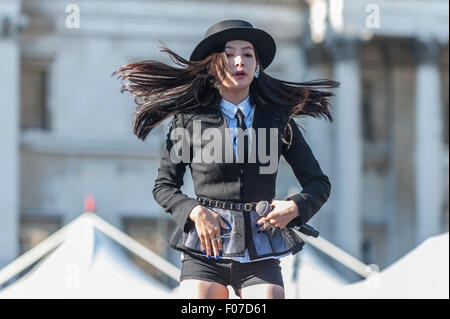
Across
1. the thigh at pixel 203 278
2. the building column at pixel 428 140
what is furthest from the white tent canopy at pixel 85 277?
the building column at pixel 428 140

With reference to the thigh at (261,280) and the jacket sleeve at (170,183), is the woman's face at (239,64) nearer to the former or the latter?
the jacket sleeve at (170,183)

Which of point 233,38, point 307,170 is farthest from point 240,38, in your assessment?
point 307,170

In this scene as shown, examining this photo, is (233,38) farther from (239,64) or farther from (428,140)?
(428,140)

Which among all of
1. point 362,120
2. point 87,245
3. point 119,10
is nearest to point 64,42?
point 119,10

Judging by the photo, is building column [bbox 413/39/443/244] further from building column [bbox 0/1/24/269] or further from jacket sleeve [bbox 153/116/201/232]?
jacket sleeve [bbox 153/116/201/232]

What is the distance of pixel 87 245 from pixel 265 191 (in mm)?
8122

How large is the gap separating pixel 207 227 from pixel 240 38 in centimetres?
69

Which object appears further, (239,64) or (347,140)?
(347,140)

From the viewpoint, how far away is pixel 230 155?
418 centimetres

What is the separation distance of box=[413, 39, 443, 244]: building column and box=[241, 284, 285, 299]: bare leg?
72.1 ft

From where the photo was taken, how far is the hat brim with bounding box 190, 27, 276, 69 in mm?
4219

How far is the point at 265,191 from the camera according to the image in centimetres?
424

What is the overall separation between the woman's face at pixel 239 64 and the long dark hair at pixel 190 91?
0.05 metres

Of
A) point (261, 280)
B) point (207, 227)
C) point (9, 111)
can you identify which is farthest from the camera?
point (9, 111)
